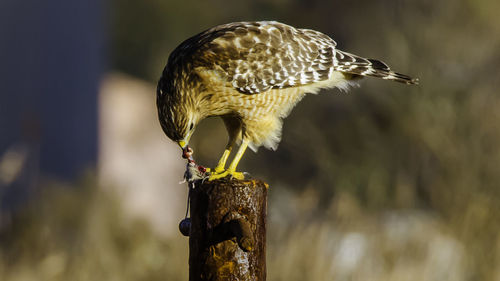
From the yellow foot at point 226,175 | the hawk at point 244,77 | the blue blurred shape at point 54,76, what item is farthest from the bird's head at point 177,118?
the blue blurred shape at point 54,76

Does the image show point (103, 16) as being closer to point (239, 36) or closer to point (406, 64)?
point (406, 64)

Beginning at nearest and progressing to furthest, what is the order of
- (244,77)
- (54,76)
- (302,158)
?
(244,77) → (302,158) → (54,76)

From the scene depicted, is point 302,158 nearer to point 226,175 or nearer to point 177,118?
point 177,118

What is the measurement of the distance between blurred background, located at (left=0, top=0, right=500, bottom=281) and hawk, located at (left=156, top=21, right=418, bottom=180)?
2797 mm

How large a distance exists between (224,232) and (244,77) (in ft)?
4.42

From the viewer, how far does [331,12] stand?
17.0m

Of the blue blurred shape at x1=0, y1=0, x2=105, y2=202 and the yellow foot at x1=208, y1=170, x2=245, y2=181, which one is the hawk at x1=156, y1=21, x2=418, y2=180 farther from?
the blue blurred shape at x1=0, y1=0, x2=105, y2=202

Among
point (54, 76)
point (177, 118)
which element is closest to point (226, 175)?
point (177, 118)

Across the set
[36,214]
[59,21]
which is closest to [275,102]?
[36,214]

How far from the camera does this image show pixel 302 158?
11.4 m

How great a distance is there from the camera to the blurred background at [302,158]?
785cm

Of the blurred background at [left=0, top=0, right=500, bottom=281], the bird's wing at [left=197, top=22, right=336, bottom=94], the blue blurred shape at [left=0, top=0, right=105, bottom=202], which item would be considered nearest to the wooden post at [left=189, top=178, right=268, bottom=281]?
the bird's wing at [left=197, top=22, right=336, bottom=94]

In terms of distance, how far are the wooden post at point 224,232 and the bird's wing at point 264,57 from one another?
1.21m

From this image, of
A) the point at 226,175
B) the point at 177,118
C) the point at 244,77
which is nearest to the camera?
the point at 226,175
